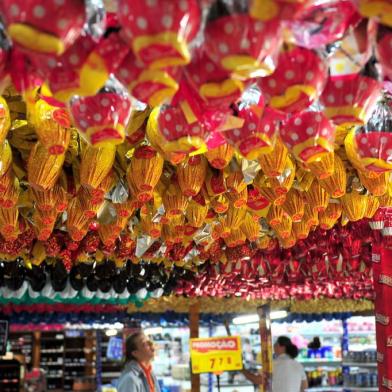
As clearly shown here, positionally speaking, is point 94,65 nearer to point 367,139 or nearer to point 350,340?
point 367,139

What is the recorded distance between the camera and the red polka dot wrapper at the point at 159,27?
1.40 meters

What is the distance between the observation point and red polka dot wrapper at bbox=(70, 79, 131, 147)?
188 cm

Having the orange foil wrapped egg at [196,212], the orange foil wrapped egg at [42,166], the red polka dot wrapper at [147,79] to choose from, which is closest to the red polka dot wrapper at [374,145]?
the red polka dot wrapper at [147,79]

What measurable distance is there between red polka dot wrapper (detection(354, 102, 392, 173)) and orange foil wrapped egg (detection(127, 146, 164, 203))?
3.62ft

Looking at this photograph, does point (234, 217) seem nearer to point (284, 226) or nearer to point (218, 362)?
point (284, 226)

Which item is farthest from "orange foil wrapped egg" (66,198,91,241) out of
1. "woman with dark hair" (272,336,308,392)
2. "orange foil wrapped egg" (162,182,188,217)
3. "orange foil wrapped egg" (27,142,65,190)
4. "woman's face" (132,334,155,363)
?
"woman with dark hair" (272,336,308,392)

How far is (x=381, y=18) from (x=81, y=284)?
633cm

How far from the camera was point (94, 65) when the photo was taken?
157 centimetres

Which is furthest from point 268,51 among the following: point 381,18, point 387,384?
point 387,384

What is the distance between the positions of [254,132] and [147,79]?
59cm

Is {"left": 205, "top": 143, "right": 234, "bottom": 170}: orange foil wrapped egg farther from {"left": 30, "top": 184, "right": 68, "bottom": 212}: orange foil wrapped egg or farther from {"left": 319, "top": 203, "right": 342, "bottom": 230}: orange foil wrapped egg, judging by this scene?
{"left": 319, "top": 203, "right": 342, "bottom": 230}: orange foil wrapped egg

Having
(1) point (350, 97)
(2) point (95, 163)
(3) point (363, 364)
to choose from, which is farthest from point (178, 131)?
(3) point (363, 364)

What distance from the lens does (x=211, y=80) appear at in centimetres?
163

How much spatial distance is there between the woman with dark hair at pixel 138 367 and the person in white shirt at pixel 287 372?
7.47 ft
